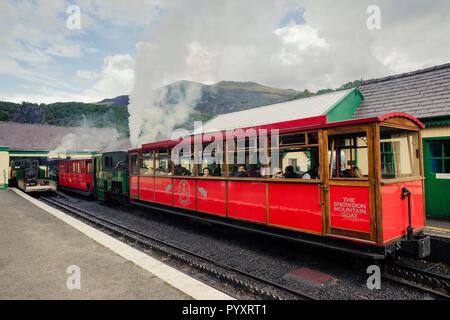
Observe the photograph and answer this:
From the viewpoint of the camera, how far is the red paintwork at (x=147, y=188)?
1033 centimetres

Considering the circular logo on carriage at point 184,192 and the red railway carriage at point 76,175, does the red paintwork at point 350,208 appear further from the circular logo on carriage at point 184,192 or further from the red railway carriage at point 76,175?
the red railway carriage at point 76,175

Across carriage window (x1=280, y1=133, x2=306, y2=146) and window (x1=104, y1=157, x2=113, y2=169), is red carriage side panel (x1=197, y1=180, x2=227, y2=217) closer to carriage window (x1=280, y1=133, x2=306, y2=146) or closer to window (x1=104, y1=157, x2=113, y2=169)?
carriage window (x1=280, y1=133, x2=306, y2=146)

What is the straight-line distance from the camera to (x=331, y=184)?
Result: 513 centimetres

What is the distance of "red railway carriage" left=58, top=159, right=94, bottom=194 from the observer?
16.2m

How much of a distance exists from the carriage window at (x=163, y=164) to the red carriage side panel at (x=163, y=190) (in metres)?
0.24

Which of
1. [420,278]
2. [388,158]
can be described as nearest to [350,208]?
[388,158]

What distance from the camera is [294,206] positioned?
567 cm

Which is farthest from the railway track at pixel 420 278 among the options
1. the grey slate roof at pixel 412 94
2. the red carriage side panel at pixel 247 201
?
the grey slate roof at pixel 412 94

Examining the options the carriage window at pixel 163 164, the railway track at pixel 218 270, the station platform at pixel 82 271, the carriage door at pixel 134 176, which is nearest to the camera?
the station platform at pixel 82 271

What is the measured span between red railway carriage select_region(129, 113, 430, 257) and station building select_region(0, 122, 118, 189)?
23399mm

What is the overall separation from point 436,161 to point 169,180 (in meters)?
8.35

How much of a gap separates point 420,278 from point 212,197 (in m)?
4.76

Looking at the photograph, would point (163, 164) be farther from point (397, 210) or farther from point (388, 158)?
point (397, 210)

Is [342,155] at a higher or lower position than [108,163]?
lower
